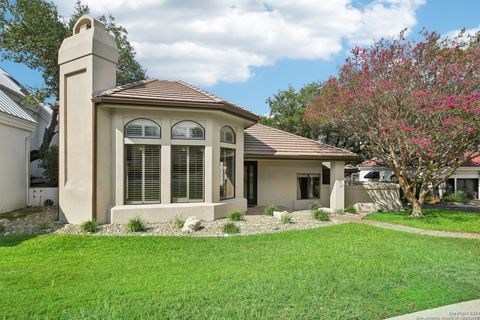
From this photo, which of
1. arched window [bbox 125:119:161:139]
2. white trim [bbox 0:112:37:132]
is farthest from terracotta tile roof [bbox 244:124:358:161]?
white trim [bbox 0:112:37:132]

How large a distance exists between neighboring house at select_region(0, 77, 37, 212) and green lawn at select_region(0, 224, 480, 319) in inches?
234

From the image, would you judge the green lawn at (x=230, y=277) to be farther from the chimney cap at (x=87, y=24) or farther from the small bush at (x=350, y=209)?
the chimney cap at (x=87, y=24)

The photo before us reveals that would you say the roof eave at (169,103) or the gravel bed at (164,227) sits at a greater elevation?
the roof eave at (169,103)

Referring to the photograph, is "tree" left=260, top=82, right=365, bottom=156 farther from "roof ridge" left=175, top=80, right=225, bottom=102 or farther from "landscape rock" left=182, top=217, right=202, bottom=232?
"landscape rock" left=182, top=217, right=202, bottom=232

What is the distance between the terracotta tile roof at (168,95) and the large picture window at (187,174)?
1.73 meters

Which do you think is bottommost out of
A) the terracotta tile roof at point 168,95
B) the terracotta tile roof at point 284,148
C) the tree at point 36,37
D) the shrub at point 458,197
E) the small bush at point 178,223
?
the shrub at point 458,197

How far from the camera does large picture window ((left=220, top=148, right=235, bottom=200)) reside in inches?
525

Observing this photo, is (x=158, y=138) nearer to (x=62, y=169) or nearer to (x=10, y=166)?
(x=62, y=169)

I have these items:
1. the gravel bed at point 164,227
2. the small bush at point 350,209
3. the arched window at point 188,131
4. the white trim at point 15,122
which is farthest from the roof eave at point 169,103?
the small bush at point 350,209

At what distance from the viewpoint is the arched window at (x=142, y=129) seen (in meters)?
11.7

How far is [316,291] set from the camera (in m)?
5.31

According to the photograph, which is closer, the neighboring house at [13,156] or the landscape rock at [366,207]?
the neighboring house at [13,156]

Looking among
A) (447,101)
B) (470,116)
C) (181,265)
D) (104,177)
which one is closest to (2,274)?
(181,265)

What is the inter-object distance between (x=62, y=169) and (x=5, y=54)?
1410 cm
